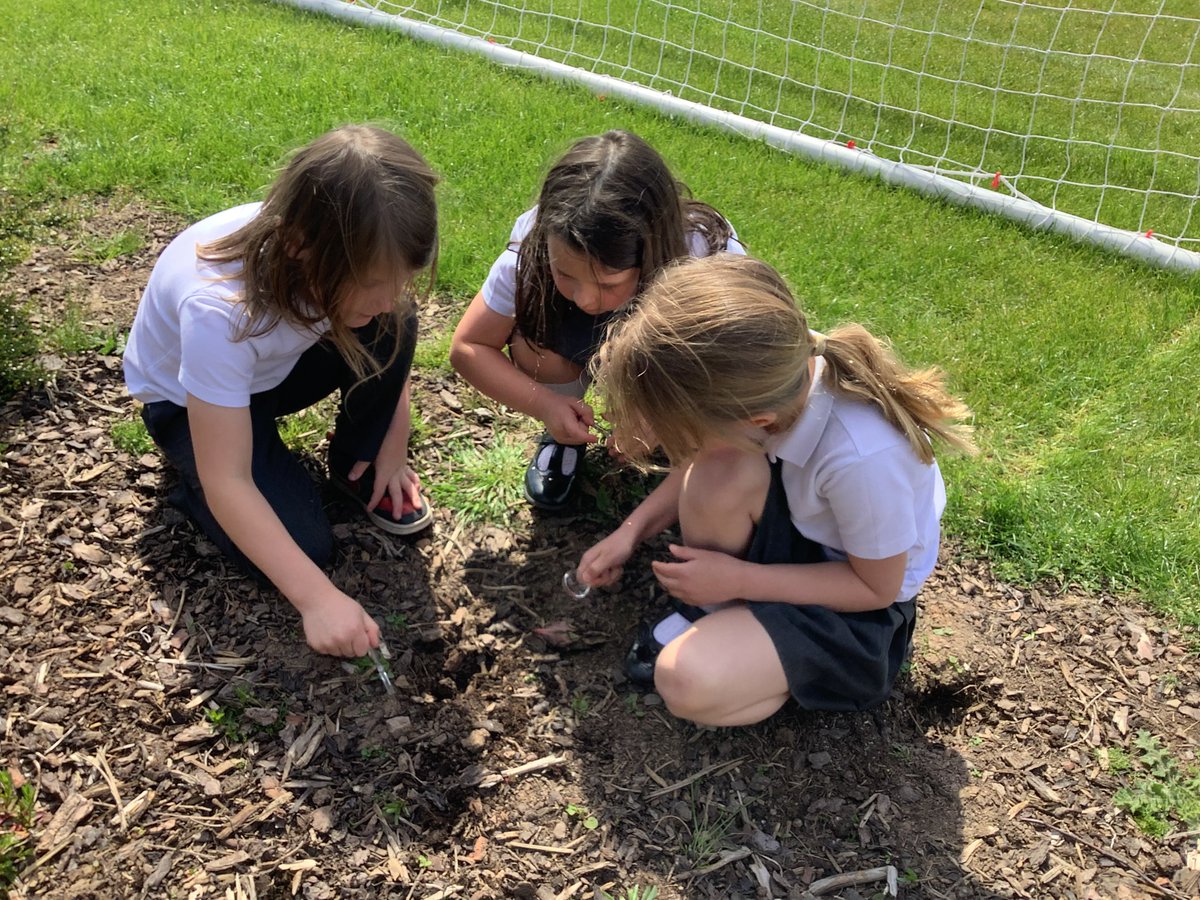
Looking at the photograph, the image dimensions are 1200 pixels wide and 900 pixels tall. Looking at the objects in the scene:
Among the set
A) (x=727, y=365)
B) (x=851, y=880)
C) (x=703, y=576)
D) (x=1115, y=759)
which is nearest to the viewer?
(x=727, y=365)

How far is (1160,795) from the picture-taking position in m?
2.17

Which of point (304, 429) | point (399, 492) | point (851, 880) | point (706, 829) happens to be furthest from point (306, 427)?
point (851, 880)

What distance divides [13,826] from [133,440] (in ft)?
3.79

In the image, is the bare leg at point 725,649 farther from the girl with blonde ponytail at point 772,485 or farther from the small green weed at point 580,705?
the small green weed at point 580,705

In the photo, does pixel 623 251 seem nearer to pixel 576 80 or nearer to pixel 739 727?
pixel 739 727

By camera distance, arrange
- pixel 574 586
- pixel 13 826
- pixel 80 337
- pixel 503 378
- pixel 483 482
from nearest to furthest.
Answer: pixel 13 826 < pixel 574 586 < pixel 503 378 < pixel 483 482 < pixel 80 337

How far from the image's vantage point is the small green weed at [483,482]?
2.74 meters

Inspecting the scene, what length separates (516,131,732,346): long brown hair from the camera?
2176 mm

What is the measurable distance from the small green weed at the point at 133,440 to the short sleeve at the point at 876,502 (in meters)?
1.91

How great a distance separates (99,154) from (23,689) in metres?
2.78

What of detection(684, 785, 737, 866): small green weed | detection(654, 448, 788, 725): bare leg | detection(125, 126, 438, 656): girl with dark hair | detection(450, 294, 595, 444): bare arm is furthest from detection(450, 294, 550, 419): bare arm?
detection(684, 785, 737, 866): small green weed

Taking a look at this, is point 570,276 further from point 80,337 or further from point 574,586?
point 80,337

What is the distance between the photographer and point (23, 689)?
2.11 m

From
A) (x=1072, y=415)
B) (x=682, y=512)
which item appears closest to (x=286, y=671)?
(x=682, y=512)
